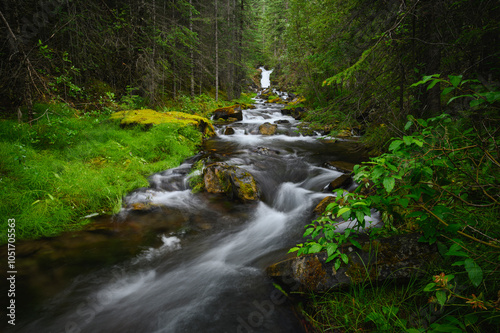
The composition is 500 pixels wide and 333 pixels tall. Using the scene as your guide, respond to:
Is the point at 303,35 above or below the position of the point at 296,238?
above

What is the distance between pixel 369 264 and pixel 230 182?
13.1 feet

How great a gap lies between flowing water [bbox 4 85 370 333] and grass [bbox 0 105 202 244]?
16.3 inches

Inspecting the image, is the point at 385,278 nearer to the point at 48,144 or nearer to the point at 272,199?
the point at 272,199

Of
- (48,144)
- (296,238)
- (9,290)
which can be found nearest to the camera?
(9,290)

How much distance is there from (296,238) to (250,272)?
120 cm

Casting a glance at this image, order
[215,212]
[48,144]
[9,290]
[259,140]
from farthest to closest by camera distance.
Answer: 1. [259,140]
2. [48,144]
3. [215,212]
4. [9,290]

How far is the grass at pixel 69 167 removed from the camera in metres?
3.90

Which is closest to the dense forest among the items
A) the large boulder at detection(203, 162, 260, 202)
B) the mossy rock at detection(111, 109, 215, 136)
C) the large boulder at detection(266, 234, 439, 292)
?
the large boulder at detection(266, 234, 439, 292)

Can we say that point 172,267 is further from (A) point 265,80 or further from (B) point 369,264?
(A) point 265,80

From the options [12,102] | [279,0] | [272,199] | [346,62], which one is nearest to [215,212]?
[272,199]

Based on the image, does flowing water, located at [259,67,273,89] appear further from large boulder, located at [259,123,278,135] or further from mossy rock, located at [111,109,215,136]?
mossy rock, located at [111,109,215,136]

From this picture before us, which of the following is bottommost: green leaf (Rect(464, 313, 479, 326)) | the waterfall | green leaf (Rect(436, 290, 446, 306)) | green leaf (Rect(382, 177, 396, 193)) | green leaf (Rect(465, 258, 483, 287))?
green leaf (Rect(464, 313, 479, 326))

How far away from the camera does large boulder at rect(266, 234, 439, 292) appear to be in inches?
85.4

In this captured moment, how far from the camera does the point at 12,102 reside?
6.91 metres
